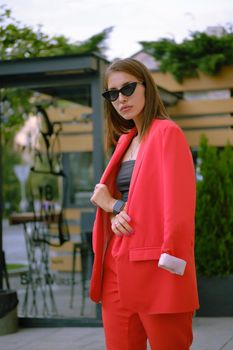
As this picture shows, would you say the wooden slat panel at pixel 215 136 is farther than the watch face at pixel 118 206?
Yes

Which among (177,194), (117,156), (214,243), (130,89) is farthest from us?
(214,243)

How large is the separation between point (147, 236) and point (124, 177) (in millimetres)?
338

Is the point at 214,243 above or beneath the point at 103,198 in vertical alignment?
beneath

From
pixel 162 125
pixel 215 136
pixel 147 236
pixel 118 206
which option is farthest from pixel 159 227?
pixel 215 136

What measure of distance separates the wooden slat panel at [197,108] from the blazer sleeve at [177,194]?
572 cm

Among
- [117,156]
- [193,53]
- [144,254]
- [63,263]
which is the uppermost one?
[193,53]

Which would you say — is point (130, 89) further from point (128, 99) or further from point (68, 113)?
point (68, 113)

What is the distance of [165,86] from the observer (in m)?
8.83

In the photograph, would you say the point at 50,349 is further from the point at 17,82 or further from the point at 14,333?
the point at 17,82

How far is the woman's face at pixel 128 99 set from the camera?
3.05 metres

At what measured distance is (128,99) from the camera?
3.05 meters

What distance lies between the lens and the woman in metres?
2.79

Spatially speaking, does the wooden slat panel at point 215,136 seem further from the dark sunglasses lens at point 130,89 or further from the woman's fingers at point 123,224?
the woman's fingers at point 123,224

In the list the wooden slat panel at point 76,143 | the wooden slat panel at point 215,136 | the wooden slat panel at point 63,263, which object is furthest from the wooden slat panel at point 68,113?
the wooden slat panel at point 215,136
